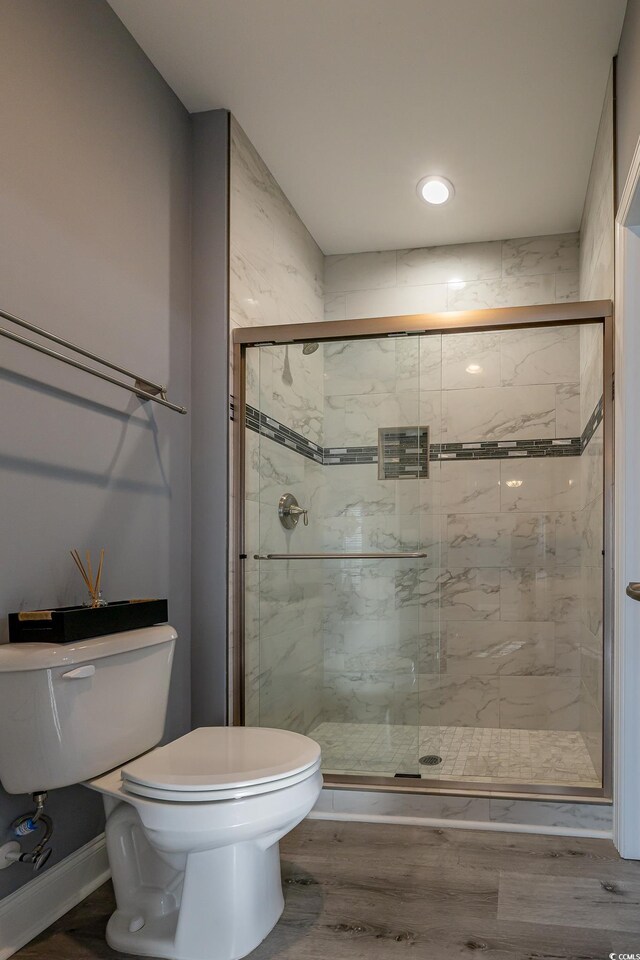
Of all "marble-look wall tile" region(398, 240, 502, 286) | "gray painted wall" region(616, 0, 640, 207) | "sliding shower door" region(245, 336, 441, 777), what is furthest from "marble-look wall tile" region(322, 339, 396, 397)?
"marble-look wall tile" region(398, 240, 502, 286)

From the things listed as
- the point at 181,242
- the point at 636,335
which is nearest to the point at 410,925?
the point at 636,335

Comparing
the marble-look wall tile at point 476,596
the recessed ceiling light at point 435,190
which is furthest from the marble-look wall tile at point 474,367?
the marble-look wall tile at point 476,596

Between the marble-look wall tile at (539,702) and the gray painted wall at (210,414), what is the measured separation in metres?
1.60

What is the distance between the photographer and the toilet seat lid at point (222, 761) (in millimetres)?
1648

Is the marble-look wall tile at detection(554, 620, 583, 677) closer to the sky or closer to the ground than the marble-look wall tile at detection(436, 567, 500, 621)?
closer to the ground

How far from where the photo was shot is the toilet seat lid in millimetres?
1648

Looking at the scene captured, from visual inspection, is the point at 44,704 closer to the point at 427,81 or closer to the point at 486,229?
the point at 427,81

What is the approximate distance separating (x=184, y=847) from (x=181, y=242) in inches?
78.3

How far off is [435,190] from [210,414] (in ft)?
5.17

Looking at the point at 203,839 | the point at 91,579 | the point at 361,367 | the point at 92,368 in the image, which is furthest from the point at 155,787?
the point at 361,367

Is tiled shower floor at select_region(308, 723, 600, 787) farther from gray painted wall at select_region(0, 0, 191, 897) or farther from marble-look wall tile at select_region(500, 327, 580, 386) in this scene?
marble-look wall tile at select_region(500, 327, 580, 386)

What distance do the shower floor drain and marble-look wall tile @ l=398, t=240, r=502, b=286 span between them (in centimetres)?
250

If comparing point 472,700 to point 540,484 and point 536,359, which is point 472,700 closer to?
point 540,484

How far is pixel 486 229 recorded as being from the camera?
12.9 ft
